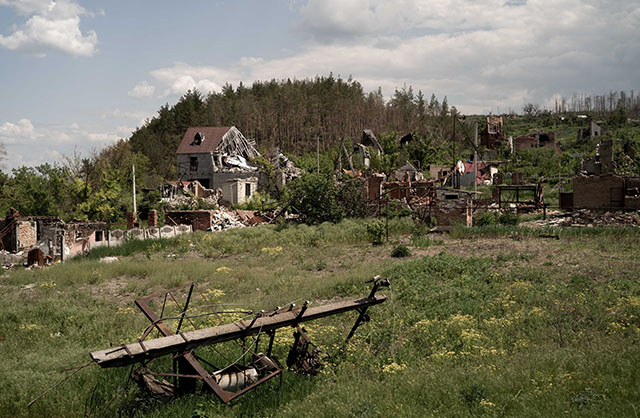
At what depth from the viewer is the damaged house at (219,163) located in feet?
147

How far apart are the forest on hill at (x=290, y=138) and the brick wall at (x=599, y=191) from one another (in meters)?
12.2

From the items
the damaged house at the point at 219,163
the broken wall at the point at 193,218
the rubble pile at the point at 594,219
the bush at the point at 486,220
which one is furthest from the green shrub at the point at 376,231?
the damaged house at the point at 219,163

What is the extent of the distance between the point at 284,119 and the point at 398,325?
67.0 metres

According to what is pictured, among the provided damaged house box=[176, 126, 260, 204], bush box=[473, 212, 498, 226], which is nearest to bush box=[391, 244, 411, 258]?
bush box=[473, 212, 498, 226]

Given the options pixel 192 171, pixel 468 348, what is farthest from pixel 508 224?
pixel 192 171

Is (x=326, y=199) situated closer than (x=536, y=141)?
Yes

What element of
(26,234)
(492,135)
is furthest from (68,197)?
(492,135)

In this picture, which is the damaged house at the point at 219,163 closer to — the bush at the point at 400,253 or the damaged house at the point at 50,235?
the damaged house at the point at 50,235

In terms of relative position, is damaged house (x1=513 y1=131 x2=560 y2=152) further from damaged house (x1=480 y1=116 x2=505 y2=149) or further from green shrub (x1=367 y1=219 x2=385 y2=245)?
green shrub (x1=367 y1=219 x2=385 y2=245)

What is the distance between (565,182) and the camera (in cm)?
4419

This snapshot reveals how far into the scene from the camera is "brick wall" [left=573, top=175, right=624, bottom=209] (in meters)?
27.1

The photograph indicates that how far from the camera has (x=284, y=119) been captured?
7488cm

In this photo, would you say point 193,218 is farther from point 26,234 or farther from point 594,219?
point 594,219

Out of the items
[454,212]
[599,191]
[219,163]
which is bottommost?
[454,212]
